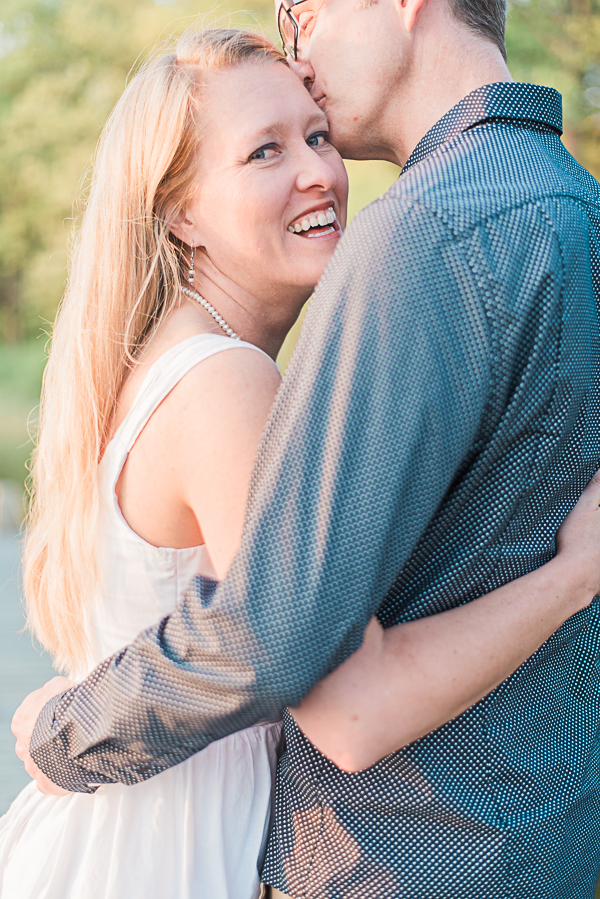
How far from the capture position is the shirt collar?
66.7 inches

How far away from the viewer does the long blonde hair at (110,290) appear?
1.98 m

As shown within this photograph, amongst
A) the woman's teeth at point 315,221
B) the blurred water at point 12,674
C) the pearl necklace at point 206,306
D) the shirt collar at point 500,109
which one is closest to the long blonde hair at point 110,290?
the pearl necklace at point 206,306

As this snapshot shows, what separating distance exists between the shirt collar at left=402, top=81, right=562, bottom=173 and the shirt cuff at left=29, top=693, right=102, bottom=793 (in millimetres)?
1330

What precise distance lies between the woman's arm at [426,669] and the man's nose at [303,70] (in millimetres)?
1466

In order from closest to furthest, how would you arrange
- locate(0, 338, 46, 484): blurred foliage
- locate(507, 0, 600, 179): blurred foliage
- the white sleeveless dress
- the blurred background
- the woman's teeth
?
1. the white sleeveless dress
2. the woman's teeth
3. locate(507, 0, 600, 179): blurred foliage
4. the blurred background
5. locate(0, 338, 46, 484): blurred foliage

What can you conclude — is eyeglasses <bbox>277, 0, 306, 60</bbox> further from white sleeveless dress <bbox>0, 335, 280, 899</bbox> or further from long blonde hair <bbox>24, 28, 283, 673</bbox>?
white sleeveless dress <bbox>0, 335, 280, 899</bbox>

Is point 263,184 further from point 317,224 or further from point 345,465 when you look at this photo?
point 345,465

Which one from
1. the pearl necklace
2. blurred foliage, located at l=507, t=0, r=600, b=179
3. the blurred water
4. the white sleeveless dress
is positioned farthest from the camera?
blurred foliage, located at l=507, t=0, r=600, b=179

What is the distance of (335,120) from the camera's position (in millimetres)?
2330

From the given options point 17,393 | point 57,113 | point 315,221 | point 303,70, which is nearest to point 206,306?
point 315,221

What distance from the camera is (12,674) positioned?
6707 millimetres

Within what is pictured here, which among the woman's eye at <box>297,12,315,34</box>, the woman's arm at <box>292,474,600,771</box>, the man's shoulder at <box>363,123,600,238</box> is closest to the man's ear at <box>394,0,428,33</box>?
the woman's eye at <box>297,12,315,34</box>

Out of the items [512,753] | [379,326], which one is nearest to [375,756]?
[512,753]

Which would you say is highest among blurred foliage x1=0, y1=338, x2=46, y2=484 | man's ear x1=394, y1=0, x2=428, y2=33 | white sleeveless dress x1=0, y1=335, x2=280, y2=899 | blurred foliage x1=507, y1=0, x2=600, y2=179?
man's ear x1=394, y1=0, x2=428, y2=33
